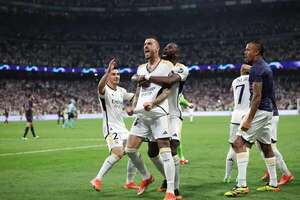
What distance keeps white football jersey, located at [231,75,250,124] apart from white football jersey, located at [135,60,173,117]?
211 centimetres

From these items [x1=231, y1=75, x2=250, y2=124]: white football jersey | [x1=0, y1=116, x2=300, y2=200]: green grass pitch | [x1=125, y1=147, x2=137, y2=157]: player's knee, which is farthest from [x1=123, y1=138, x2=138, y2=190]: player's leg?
[x1=231, y1=75, x2=250, y2=124]: white football jersey

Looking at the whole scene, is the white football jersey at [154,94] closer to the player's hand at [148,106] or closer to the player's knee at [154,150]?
the player's hand at [148,106]

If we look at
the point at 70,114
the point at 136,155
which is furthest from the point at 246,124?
the point at 70,114

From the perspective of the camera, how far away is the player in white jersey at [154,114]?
26.8ft

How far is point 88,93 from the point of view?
240 feet

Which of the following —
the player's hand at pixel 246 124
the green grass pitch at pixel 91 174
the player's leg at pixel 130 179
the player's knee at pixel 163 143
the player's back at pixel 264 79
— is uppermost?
the player's back at pixel 264 79

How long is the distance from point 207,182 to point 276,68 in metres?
59.6

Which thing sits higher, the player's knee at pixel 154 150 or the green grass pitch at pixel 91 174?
the player's knee at pixel 154 150

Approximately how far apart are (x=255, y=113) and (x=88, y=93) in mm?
65296

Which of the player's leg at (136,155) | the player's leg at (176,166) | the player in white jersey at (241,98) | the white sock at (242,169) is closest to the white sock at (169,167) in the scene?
the player's leg at (176,166)

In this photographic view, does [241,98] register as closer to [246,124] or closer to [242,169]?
[246,124]

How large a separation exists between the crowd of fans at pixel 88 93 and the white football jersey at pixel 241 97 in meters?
50.7

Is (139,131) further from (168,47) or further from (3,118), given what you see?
(3,118)

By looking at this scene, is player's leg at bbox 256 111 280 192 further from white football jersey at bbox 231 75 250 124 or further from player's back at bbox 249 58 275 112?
white football jersey at bbox 231 75 250 124
